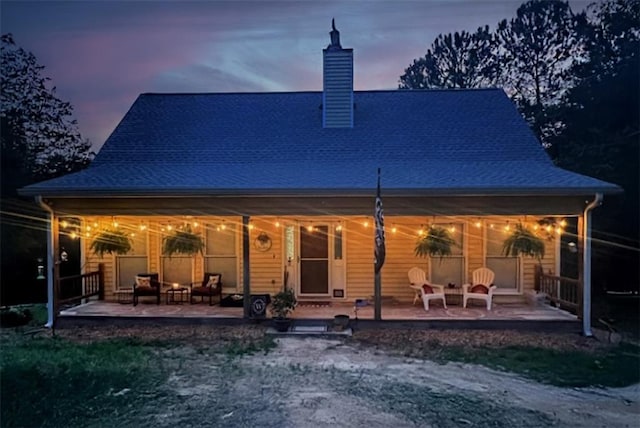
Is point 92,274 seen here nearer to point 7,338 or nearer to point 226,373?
point 7,338

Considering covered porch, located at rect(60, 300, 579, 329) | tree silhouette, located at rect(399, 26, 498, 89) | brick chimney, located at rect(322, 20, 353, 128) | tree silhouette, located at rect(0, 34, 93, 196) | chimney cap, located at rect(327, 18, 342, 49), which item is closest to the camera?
covered porch, located at rect(60, 300, 579, 329)

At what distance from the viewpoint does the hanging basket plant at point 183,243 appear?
33.9ft

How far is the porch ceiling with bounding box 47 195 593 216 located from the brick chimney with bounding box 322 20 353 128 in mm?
3877

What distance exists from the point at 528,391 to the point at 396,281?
5.62 meters

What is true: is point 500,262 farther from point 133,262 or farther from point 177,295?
point 133,262

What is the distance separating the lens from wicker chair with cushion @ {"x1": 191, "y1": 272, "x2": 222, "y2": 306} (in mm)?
10750

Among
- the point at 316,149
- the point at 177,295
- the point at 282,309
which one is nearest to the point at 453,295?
the point at 282,309

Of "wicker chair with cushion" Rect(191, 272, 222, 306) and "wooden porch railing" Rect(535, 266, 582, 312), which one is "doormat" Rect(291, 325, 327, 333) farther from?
"wooden porch railing" Rect(535, 266, 582, 312)

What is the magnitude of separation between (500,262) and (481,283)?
0.94 metres

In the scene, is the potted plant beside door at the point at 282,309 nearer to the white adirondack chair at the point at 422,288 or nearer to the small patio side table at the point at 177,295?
the white adirondack chair at the point at 422,288

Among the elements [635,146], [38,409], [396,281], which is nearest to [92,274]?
[38,409]

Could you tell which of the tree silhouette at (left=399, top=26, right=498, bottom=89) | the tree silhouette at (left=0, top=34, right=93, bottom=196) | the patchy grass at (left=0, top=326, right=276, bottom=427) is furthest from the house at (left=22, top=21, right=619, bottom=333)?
the tree silhouette at (left=399, top=26, right=498, bottom=89)

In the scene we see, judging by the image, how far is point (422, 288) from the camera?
399 inches

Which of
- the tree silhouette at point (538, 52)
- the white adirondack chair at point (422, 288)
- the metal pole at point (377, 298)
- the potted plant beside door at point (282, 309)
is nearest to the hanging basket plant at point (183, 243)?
the potted plant beside door at point (282, 309)
